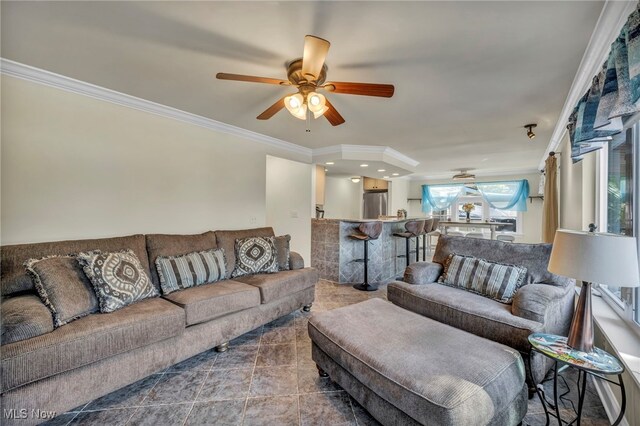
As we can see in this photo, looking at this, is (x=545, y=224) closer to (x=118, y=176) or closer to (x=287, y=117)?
(x=287, y=117)

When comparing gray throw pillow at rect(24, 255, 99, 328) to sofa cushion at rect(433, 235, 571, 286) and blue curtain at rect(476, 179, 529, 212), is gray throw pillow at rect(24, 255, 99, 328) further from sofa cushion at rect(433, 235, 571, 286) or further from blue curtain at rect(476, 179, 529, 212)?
blue curtain at rect(476, 179, 529, 212)

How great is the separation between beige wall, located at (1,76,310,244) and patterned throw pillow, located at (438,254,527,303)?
9.18 ft

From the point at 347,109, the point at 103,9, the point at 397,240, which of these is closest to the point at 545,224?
the point at 397,240

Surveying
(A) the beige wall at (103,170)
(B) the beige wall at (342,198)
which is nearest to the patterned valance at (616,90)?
(A) the beige wall at (103,170)

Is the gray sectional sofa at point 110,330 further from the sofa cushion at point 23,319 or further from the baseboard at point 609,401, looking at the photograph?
the baseboard at point 609,401

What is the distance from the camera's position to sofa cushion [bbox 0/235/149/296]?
187 cm

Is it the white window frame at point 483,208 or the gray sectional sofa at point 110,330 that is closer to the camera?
the gray sectional sofa at point 110,330

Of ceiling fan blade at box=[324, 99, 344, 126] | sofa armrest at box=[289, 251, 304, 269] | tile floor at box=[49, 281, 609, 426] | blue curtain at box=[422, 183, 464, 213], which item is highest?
ceiling fan blade at box=[324, 99, 344, 126]

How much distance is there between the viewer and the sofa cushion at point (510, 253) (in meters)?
2.31

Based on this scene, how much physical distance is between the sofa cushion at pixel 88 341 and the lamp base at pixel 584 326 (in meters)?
2.50

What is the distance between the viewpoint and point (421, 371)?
1.37 metres

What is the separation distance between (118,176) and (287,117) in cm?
192

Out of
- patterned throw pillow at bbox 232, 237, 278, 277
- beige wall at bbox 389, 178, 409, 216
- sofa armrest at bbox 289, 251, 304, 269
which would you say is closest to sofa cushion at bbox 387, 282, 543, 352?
sofa armrest at bbox 289, 251, 304, 269

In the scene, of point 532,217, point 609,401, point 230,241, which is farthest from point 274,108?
point 532,217
